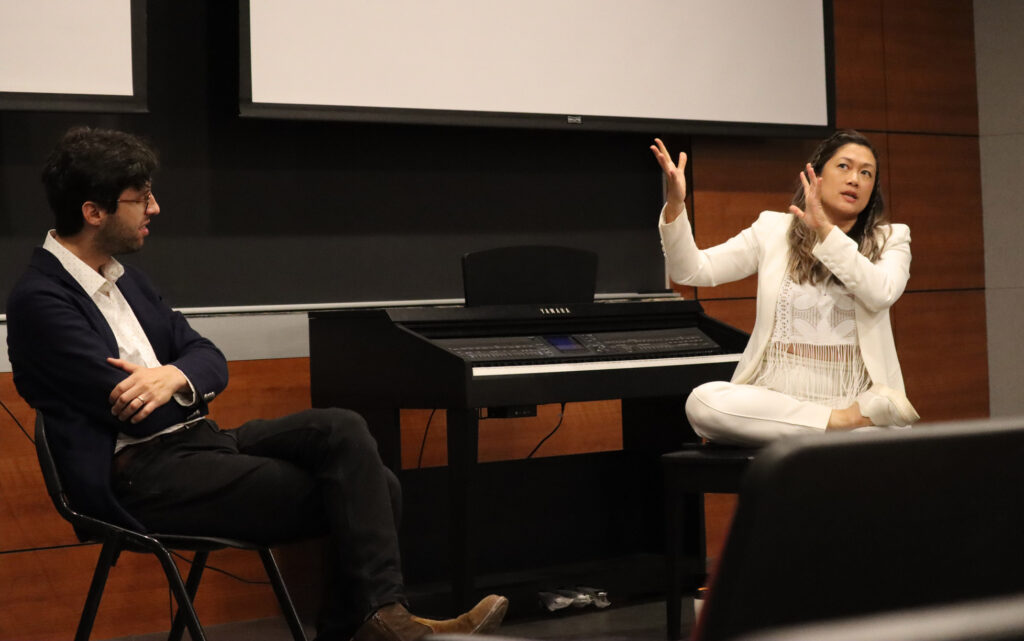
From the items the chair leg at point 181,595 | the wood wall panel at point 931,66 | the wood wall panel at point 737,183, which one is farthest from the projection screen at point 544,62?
the chair leg at point 181,595

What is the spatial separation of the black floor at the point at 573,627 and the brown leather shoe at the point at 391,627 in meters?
0.96

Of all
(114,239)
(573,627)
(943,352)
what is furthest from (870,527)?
(943,352)

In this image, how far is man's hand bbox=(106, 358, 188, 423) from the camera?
2.34m

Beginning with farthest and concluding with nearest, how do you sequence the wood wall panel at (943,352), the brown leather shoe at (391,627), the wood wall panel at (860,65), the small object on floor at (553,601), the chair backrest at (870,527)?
the wood wall panel at (943,352) → the wood wall panel at (860,65) → the small object on floor at (553,601) → the brown leather shoe at (391,627) → the chair backrest at (870,527)

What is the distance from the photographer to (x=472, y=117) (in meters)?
3.87

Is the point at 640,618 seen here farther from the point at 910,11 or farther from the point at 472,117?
the point at 910,11

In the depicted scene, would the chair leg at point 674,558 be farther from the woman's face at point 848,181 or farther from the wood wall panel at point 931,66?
the wood wall panel at point 931,66

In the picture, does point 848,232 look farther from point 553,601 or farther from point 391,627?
point 391,627

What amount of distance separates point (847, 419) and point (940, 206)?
7.32ft

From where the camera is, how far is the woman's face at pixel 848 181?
10.6 ft

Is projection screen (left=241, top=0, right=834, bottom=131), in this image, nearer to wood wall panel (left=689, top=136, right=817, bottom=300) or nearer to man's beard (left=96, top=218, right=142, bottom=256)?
wood wall panel (left=689, top=136, right=817, bottom=300)

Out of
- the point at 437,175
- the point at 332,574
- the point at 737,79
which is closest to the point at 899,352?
the point at 737,79

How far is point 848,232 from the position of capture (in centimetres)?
333

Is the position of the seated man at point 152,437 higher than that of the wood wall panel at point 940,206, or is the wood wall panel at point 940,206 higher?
the wood wall panel at point 940,206
